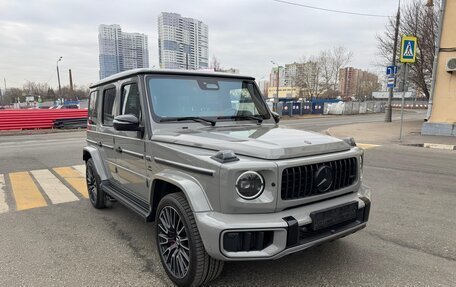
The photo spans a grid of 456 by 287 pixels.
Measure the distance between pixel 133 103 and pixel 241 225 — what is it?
7.02 ft

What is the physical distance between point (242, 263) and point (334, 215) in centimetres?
112

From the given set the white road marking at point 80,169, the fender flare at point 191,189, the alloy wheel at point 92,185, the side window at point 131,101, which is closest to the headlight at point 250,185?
the fender flare at point 191,189

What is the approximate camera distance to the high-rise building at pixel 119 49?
44312mm

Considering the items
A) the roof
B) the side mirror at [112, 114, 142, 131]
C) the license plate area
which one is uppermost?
the roof

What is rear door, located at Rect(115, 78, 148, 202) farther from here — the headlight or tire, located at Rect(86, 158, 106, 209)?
the headlight

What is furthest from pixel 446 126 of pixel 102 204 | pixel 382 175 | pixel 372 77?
pixel 372 77

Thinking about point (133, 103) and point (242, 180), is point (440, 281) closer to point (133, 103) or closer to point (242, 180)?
point (242, 180)

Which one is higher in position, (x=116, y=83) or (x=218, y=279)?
(x=116, y=83)

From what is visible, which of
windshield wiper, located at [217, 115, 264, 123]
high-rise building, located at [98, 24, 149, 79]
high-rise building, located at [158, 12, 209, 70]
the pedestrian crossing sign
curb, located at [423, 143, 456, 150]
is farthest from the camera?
high-rise building, located at [98, 24, 149, 79]

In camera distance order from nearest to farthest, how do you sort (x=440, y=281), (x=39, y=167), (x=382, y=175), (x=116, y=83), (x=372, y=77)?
(x=440, y=281), (x=116, y=83), (x=382, y=175), (x=39, y=167), (x=372, y=77)

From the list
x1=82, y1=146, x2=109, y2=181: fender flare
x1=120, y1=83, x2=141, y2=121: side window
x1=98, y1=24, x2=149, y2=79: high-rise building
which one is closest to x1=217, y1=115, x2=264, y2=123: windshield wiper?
x1=120, y1=83, x2=141, y2=121: side window

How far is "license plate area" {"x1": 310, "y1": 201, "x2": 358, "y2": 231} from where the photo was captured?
2.78m

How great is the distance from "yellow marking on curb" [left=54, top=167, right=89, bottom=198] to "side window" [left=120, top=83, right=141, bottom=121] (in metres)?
2.85

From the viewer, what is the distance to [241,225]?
253 cm
